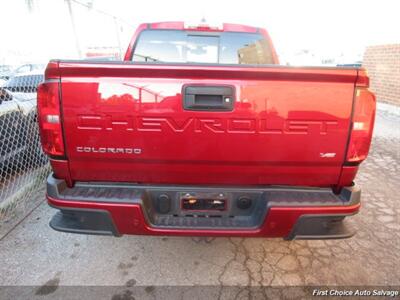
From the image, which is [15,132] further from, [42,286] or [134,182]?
[134,182]

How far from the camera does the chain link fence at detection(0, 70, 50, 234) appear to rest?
344 centimetres

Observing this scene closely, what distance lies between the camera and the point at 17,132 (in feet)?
13.4

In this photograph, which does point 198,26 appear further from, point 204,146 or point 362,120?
point 362,120

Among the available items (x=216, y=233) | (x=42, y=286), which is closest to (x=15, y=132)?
(x=42, y=286)

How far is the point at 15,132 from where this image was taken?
403 centimetres

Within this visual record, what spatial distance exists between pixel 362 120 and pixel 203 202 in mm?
1186

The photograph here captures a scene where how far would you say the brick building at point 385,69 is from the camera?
9586 mm

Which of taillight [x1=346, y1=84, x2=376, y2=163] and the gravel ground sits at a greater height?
taillight [x1=346, y1=84, x2=376, y2=163]

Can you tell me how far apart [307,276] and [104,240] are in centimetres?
195

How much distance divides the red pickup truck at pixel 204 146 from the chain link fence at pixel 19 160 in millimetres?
1823

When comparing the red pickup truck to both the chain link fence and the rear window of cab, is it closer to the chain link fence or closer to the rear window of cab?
the rear window of cab

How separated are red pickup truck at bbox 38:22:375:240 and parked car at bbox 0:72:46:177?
8.23ft

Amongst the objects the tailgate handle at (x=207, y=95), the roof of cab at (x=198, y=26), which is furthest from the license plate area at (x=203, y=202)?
the roof of cab at (x=198, y=26)

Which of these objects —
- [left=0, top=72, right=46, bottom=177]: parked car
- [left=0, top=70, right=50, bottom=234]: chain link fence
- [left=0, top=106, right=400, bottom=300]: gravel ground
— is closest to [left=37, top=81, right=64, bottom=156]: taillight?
[left=0, top=106, right=400, bottom=300]: gravel ground
